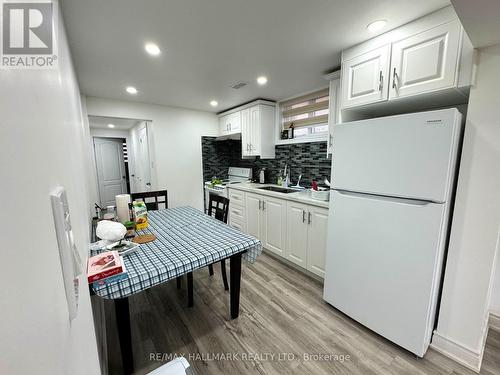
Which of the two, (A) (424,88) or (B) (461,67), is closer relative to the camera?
(B) (461,67)

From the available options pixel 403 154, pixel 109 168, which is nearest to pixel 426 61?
pixel 403 154

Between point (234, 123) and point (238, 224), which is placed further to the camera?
point (234, 123)

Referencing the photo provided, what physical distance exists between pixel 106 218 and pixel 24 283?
177cm

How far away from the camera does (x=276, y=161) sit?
3.55 m

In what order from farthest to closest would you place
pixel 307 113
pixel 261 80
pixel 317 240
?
pixel 307 113
pixel 261 80
pixel 317 240

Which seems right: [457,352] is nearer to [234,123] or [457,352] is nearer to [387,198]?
[387,198]

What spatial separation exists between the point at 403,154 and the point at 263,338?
65.1 inches

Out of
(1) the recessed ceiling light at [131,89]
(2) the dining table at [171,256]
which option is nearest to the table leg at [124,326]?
(2) the dining table at [171,256]

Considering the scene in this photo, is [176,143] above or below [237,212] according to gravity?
above

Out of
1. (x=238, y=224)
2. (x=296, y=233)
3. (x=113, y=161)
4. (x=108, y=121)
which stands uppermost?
(x=108, y=121)

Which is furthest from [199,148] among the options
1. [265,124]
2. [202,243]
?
[202,243]

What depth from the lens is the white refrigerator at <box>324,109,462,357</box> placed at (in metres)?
1.30

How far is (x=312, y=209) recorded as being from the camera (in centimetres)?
232

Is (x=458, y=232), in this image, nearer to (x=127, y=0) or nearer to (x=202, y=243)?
(x=202, y=243)
